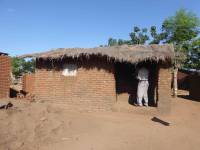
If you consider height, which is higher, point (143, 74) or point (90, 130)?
point (143, 74)

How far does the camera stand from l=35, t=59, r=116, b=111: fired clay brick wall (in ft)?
37.4

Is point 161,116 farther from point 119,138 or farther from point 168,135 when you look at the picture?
point 119,138

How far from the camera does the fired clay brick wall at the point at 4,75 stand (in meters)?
12.3

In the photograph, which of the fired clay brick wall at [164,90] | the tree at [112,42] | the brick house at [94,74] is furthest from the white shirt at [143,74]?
the tree at [112,42]

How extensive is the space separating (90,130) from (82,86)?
3285 millimetres

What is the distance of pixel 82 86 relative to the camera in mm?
11633

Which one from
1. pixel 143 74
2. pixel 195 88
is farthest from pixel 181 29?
pixel 143 74

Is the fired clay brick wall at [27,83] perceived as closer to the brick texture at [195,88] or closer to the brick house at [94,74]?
the brick house at [94,74]

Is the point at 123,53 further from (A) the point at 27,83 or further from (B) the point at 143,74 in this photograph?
(A) the point at 27,83

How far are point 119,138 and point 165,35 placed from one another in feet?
52.1

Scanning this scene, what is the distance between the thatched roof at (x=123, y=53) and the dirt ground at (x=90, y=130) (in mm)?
1975

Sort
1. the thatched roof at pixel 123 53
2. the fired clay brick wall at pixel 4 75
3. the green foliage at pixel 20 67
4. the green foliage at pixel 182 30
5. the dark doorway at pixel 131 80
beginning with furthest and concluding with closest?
the green foliage at pixel 20 67 → the green foliage at pixel 182 30 → the fired clay brick wall at pixel 4 75 → the dark doorway at pixel 131 80 → the thatched roof at pixel 123 53

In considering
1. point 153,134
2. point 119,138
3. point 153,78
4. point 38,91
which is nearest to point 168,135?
point 153,134

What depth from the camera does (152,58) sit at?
1084 cm
